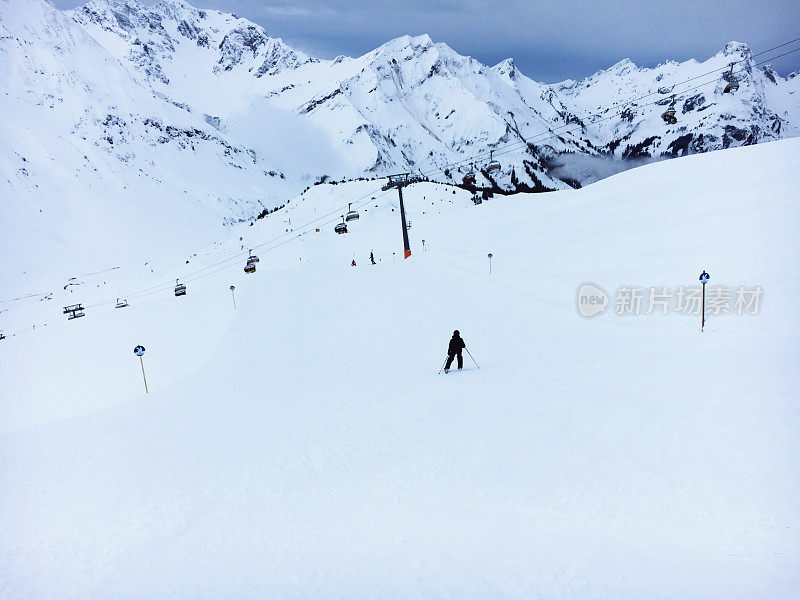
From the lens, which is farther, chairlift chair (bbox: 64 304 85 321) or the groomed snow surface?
chairlift chair (bbox: 64 304 85 321)

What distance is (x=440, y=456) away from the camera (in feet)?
30.9

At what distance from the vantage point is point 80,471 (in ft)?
34.9

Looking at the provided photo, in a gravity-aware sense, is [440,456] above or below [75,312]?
above

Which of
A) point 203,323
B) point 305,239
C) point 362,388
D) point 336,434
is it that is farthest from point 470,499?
→ point 305,239

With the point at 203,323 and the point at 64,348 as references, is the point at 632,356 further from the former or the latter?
the point at 64,348

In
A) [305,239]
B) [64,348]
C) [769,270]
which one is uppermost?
[305,239]

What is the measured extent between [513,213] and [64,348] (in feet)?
156

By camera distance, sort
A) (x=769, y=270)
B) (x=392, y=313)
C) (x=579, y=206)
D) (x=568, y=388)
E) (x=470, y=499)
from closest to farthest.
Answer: (x=470, y=499)
(x=568, y=388)
(x=769, y=270)
(x=392, y=313)
(x=579, y=206)

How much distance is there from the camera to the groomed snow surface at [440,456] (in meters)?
6.49

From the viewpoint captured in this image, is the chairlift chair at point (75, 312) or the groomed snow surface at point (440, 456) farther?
the chairlift chair at point (75, 312)

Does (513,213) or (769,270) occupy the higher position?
(513,213)

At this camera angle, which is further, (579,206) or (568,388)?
(579,206)

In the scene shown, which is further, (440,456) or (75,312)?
(75,312)

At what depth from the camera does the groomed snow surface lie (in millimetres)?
6488
